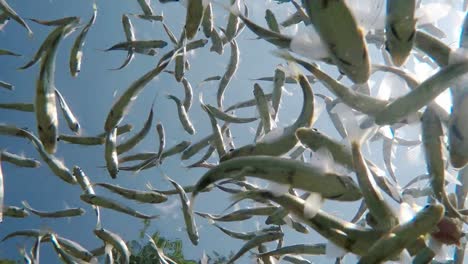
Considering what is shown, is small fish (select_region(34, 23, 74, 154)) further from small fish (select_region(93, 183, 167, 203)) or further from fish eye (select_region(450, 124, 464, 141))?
fish eye (select_region(450, 124, 464, 141))

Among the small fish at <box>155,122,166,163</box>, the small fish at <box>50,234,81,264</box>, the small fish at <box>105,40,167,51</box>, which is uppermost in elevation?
the small fish at <box>105,40,167,51</box>

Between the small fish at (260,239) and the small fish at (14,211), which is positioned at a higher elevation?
the small fish at (260,239)

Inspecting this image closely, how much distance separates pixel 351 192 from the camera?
169cm

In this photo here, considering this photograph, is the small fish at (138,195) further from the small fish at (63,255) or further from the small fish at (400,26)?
the small fish at (400,26)

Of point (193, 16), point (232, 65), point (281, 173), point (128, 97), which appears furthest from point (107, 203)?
point (281, 173)

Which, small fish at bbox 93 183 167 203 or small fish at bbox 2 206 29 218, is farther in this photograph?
small fish at bbox 2 206 29 218

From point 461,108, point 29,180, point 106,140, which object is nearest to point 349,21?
point 461,108

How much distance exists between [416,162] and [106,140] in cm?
166

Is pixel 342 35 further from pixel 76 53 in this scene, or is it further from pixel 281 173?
pixel 76 53

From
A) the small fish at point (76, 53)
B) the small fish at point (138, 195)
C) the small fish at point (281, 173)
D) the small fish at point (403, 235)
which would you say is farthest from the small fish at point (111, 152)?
the small fish at point (403, 235)

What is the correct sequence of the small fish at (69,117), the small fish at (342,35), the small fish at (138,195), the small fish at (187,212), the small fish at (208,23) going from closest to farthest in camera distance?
the small fish at (342,35) → the small fish at (138,195) → the small fish at (187,212) → the small fish at (208,23) → the small fish at (69,117)

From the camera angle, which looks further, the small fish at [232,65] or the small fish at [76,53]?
the small fish at [232,65]

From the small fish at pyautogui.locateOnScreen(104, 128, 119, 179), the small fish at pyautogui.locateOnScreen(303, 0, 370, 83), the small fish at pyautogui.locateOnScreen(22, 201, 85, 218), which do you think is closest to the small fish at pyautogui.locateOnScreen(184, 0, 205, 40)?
the small fish at pyautogui.locateOnScreen(303, 0, 370, 83)

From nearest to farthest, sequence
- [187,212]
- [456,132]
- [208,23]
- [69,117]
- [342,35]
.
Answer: [342,35]
[456,132]
[187,212]
[208,23]
[69,117]
